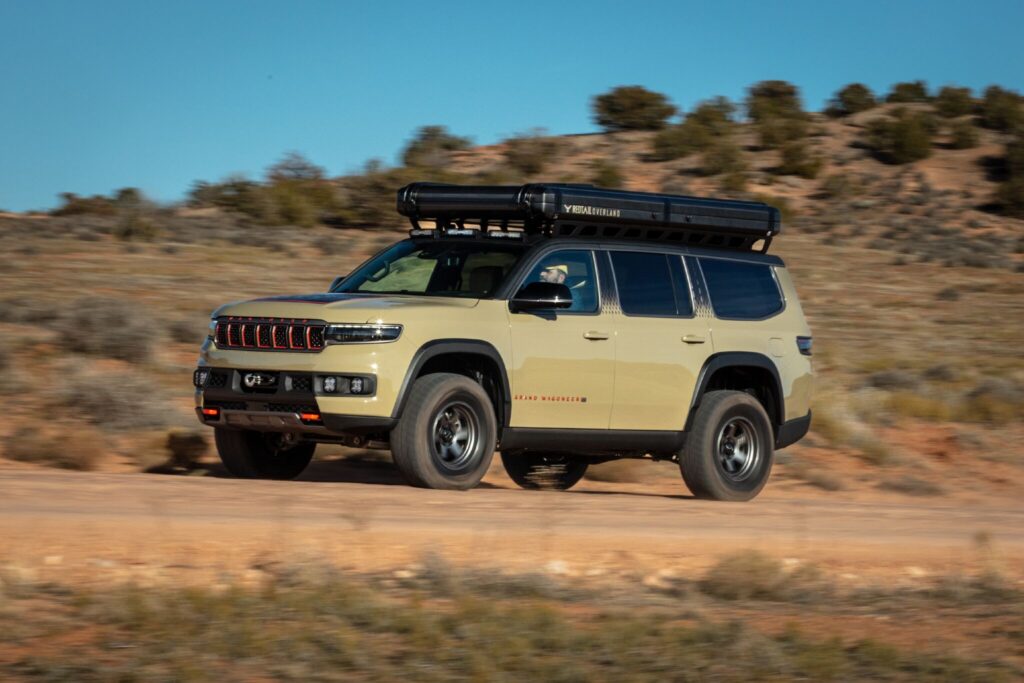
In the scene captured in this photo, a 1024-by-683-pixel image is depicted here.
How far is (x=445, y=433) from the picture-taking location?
10.2m

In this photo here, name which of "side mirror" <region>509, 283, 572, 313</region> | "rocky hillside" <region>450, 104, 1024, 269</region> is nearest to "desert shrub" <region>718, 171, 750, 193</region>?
"rocky hillside" <region>450, 104, 1024, 269</region>

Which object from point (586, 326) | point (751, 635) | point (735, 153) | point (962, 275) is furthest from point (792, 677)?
point (735, 153)

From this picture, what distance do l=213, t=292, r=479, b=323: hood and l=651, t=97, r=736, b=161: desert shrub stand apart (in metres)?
36.1

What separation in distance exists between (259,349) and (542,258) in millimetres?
2107

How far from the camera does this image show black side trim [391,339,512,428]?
9906 millimetres

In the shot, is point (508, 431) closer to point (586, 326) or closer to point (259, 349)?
point (586, 326)

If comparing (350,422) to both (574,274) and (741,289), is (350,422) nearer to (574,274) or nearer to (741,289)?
(574,274)

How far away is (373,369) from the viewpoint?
972 cm

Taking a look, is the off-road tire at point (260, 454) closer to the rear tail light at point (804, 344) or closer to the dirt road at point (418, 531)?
the dirt road at point (418, 531)

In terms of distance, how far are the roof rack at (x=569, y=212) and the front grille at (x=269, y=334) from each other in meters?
1.67

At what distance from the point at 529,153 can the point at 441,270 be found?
3253 cm

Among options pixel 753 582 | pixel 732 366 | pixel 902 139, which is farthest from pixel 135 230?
pixel 902 139

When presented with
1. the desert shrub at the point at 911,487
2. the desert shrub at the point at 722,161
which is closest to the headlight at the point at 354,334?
the desert shrub at the point at 911,487

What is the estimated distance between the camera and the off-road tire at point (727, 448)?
11.5 m
